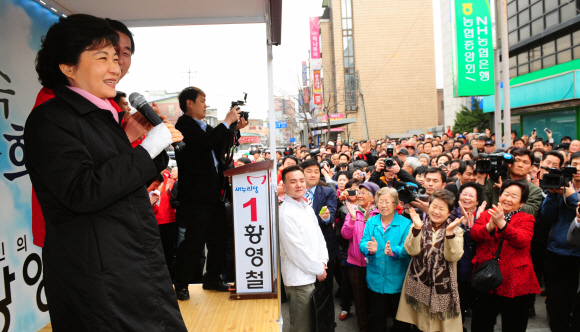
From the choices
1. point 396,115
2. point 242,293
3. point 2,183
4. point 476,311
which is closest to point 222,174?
point 242,293

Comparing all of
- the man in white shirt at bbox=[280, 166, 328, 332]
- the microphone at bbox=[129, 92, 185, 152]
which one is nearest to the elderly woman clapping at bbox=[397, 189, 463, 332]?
the man in white shirt at bbox=[280, 166, 328, 332]

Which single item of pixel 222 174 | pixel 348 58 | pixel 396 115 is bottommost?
pixel 222 174

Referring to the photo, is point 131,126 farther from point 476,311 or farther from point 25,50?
point 476,311

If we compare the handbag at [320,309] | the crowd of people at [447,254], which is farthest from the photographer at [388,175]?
the handbag at [320,309]

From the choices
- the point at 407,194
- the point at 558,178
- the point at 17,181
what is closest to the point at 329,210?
the point at 407,194

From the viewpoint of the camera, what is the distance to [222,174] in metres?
3.56

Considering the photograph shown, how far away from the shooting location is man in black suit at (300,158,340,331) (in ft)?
15.3

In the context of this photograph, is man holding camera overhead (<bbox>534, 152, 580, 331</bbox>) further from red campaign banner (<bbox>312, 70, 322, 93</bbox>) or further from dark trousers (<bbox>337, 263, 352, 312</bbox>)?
red campaign banner (<bbox>312, 70, 322, 93</bbox>)

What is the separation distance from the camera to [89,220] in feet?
4.82

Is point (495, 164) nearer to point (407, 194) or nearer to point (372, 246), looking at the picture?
point (407, 194)

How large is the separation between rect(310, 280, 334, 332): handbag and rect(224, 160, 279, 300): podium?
0.37 m

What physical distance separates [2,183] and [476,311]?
4.12m

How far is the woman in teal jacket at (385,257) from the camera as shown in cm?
384

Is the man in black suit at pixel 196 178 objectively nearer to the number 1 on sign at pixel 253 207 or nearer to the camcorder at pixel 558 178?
the number 1 on sign at pixel 253 207
